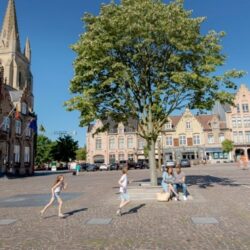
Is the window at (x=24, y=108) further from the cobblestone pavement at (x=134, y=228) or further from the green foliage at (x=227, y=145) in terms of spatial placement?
the green foliage at (x=227, y=145)

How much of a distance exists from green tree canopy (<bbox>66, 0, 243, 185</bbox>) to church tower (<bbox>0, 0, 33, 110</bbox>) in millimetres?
58217

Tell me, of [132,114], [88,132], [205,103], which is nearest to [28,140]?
[88,132]

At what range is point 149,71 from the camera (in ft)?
54.0

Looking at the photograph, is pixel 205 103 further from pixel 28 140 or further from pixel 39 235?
pixel 28 140

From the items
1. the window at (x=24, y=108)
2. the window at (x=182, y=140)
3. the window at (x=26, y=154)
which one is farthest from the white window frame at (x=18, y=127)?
the window at (x=182, y=140)

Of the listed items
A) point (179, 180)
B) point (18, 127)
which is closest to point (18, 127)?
point (18, 127)

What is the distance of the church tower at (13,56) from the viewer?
71.8m

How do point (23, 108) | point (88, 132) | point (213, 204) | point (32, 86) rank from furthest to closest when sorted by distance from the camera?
point (32, 86) < point (88, 132) < point (23, 108) < point (213, 204)

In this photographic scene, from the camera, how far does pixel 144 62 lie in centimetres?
1602

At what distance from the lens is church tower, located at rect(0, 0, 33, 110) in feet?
236

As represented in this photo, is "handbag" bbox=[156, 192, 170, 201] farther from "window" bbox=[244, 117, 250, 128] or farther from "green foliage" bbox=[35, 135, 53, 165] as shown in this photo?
"green foliage" bbox=[35, 135, 53, 165]

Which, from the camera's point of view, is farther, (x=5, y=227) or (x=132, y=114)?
(x=132, y=114)

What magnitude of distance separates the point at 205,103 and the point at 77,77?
23.9 feet

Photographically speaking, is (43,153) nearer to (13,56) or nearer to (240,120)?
(13,56)
